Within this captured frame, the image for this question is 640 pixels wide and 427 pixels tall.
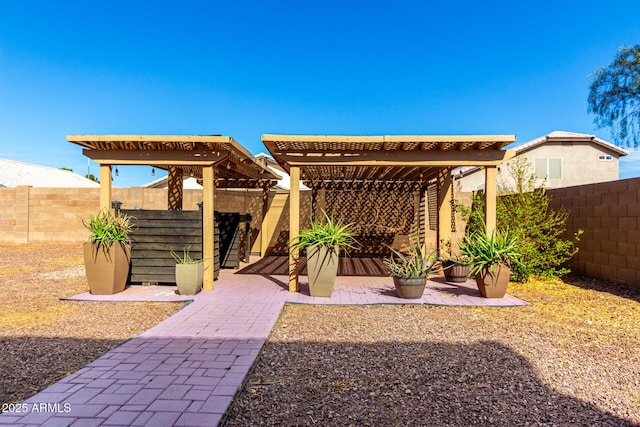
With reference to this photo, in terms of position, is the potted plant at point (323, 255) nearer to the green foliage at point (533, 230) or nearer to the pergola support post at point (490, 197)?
the pergola support post at point (490, 197)

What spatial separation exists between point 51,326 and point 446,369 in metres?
4.03

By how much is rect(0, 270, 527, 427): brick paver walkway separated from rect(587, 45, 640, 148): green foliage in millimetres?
12489

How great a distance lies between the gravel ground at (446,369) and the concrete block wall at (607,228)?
154 cm

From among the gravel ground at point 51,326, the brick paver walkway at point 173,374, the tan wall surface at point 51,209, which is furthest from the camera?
the tan wall surface at point 51,209

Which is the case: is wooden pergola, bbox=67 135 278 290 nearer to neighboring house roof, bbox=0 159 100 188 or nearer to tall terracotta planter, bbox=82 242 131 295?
tall terracotta planter, bbox=82 242 131 295

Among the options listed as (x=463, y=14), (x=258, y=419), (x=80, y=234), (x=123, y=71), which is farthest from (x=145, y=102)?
(x=258, y=419)

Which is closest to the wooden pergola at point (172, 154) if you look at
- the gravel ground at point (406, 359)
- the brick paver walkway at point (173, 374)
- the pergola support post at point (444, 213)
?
the brick paver walkway at point (173, 374)

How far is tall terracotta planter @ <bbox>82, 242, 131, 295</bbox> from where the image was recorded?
203 inches

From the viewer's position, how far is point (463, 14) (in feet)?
32.4

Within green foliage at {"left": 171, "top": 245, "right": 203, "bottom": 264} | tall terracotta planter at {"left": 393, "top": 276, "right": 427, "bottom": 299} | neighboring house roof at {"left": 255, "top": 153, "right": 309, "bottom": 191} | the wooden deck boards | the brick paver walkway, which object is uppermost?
neighboring house roof at {"left": 255, "top": 153, "right": 309, "bottom": 191}

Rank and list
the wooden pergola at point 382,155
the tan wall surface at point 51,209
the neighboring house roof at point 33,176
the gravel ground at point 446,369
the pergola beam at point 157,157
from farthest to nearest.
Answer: the neighboring house roof at point 33,176, the tan wall surface at point 51,209, the pergola beam at point 157,157, the wooden pergola at point 382,155, the gravel ground at point 446,369

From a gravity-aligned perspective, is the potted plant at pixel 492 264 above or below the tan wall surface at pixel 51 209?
below

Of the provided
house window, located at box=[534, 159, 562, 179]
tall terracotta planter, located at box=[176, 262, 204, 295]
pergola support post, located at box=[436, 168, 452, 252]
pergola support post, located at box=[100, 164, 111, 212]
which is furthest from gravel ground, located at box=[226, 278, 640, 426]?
house window, located at box=[534, 159, 562, 179]

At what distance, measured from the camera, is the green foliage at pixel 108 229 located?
514cm
